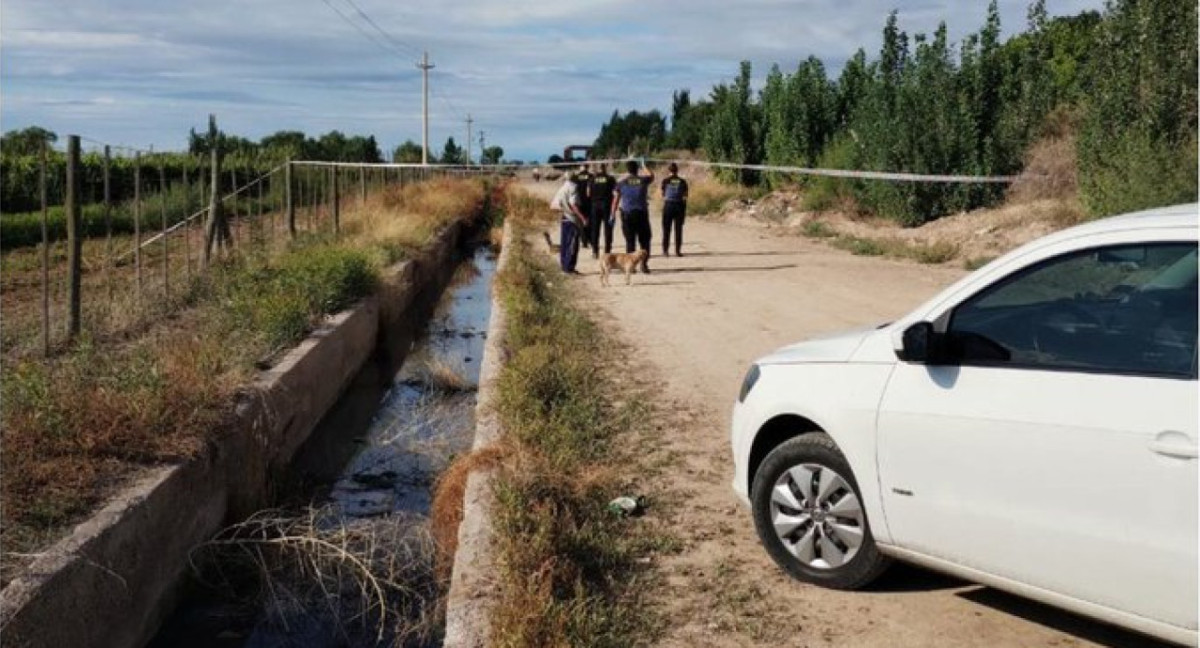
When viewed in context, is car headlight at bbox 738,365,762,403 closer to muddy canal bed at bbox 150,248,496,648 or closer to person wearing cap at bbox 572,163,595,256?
muddy canal bed at bbox 150,248,496,648

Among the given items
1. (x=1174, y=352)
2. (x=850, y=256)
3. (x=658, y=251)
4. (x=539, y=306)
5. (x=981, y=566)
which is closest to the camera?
(x=1174, y=352)

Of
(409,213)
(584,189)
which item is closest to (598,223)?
(584,189)

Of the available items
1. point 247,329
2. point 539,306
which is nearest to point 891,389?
point 247,329

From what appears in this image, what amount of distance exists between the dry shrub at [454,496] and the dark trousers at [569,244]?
39.2 ft

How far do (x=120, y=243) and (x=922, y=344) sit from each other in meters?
22.9

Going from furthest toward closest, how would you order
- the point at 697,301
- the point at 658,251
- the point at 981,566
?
the point at 658,251 → the point at 697,301 → the point at 981,566

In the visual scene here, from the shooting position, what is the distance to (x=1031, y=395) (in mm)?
4141

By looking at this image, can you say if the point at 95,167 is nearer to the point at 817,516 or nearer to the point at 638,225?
the point at 638,225

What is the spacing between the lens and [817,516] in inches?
205

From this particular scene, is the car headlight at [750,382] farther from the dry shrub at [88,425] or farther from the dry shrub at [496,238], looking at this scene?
the dry shrub at [496,238]

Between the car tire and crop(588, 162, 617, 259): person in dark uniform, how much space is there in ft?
48.8

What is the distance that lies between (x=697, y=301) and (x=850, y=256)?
736 cm

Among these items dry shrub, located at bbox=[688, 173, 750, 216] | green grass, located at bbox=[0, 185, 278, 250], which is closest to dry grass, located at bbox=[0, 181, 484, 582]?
green grass, located at bbox=[0, 185, 278, 250]

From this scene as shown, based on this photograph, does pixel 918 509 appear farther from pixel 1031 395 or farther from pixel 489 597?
pixel 489 597
